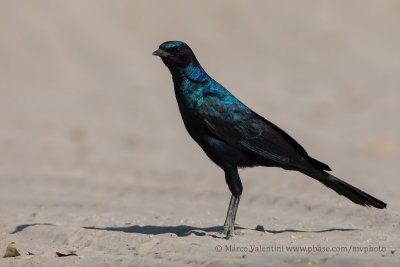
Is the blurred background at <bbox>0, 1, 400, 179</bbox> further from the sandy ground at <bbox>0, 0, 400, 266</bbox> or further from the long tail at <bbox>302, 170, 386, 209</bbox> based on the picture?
→ the long tail at <bbox>302, 170, 386, 209</bbox>

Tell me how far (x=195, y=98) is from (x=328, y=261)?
225 cm

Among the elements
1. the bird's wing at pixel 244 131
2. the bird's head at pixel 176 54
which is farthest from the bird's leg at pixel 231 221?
the bird's head at pixel 176 54

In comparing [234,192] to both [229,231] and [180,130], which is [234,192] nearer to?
[229,231]

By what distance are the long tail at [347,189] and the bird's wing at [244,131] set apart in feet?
0.66

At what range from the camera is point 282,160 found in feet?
25.1

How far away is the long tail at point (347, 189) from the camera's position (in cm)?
775

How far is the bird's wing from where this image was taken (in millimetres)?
7590

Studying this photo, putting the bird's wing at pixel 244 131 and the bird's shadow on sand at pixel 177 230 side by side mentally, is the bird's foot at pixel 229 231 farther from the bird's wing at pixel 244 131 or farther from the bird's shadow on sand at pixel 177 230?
the bird's wing at pixel 244 131

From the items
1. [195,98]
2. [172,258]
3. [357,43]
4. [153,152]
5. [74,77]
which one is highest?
[357,43]

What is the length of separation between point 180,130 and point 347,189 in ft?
27.8

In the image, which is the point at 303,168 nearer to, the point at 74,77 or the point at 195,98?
the point at 195,98

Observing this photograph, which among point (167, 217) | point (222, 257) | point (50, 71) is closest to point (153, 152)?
point (167, 217)

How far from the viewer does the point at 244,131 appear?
769 cm

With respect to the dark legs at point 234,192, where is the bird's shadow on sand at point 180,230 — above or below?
below
